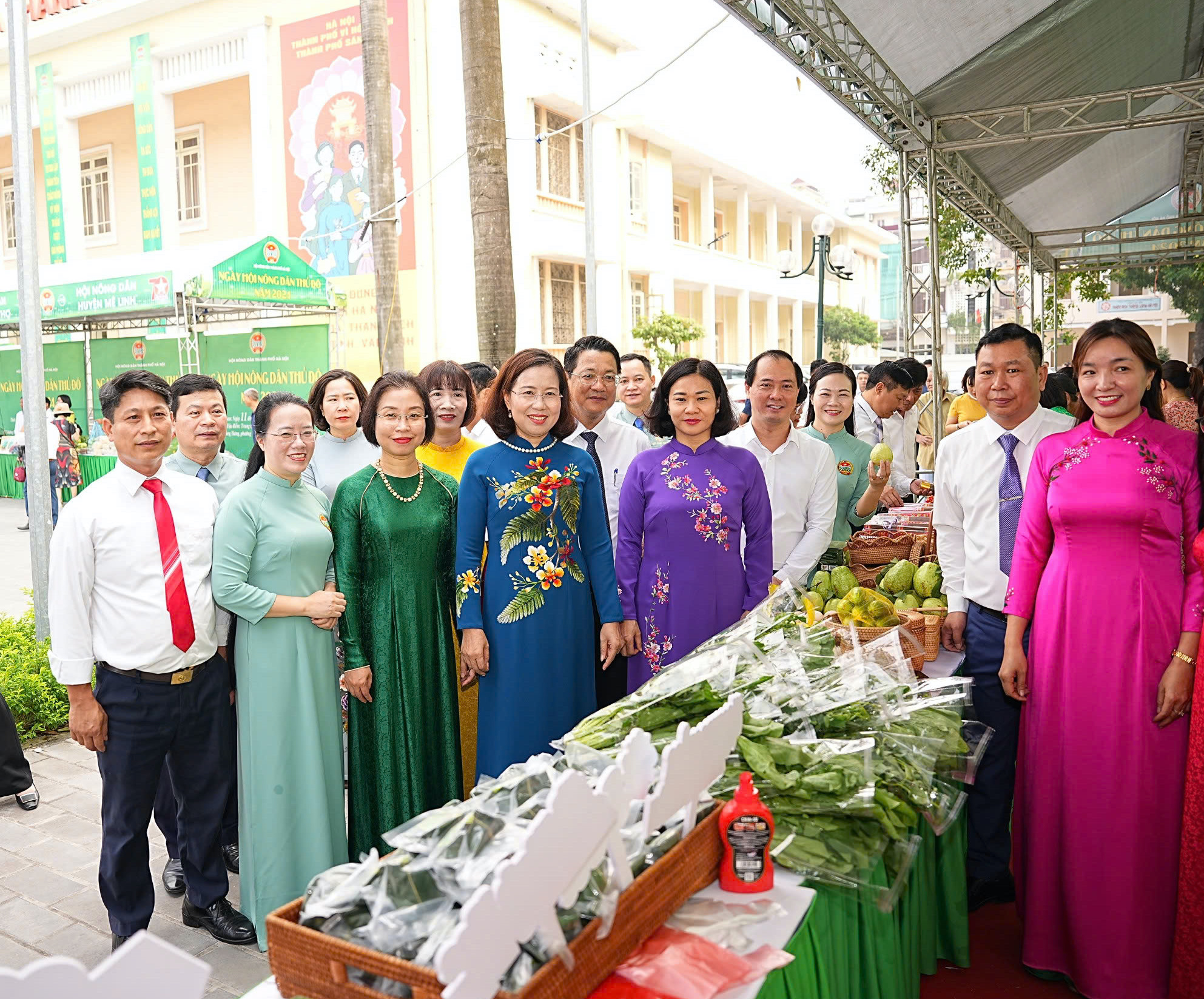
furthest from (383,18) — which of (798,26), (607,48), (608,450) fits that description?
(607,48)

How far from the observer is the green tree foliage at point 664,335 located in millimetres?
Answer: 20141

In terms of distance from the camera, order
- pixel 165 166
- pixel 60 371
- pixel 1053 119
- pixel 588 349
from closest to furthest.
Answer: pixel 588 349 < pixel 1053 119 < pixel 60 371 < pixel 165 166

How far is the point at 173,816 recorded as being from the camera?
3.27 meters

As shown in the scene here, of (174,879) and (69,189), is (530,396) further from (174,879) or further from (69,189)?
(69,189)

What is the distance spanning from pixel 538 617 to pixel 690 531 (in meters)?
0.56

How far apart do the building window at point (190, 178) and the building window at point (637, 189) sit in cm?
856

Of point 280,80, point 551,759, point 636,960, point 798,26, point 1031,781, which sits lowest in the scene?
point 1031,781

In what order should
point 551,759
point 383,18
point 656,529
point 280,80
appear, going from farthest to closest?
point 280,80
point 383,18
point 656,529
point 551,759

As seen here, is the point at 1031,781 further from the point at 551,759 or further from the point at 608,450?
the point at 608,450

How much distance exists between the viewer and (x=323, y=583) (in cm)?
296

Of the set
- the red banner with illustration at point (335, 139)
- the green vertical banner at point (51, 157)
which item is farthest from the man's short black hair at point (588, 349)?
the green vertical banner at point (51, 157)

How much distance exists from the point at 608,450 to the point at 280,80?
1468 cm

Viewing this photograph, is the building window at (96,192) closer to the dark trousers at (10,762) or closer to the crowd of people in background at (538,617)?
the dark trousers at (10,762)

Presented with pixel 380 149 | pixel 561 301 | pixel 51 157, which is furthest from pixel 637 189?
pixel 380 149
